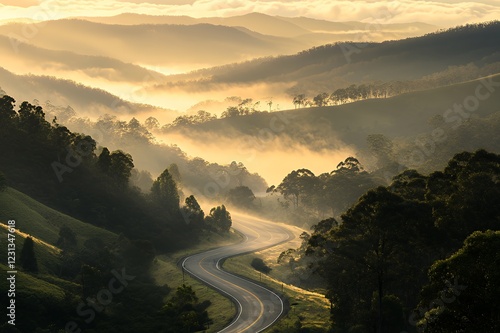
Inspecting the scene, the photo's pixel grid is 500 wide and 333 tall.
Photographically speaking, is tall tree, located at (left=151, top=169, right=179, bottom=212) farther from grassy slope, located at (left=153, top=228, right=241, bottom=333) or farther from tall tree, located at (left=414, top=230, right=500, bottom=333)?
tall tree, located at (left=414, top=230, right=500, bottom=333)

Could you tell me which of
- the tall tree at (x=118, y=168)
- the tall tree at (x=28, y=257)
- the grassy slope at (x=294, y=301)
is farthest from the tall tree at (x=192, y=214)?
the tall tree at (x=28, y=257)

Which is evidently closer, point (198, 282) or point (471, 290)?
point (471, 290)

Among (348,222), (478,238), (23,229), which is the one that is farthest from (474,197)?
(23,229)

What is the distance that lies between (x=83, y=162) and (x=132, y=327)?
81780mm

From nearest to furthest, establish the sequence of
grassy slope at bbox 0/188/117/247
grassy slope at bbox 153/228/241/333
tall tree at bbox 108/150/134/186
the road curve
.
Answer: the road curve → grassy slope at bbox 153/228/241/333 → grassy slope at bbox 0/188/117/247 → tall tree at bbox 108/150/134/186

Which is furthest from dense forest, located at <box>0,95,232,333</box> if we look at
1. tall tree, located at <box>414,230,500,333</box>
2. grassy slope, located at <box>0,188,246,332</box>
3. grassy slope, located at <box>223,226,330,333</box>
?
tall tree, located at <box>414,230,500,333</box>

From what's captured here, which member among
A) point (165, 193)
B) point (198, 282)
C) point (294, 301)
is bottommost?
point (294, 301)

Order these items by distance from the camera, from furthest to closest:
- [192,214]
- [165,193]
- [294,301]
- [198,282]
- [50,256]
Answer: [165,193] < [192,214] < [198,282] < [50,256] < [294,301]

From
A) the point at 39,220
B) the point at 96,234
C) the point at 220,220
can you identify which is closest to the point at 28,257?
the point at 39,220

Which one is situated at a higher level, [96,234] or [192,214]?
[192,214]

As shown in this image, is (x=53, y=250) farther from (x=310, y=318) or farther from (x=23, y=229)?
(x=310, y=318)

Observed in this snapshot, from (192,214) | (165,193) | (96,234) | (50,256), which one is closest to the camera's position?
(50,256)

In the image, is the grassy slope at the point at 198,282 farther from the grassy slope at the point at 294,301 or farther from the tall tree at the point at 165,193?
the tall tree at the point at 165,193

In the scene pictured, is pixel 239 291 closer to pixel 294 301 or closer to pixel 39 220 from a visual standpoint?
pixel 294 301
